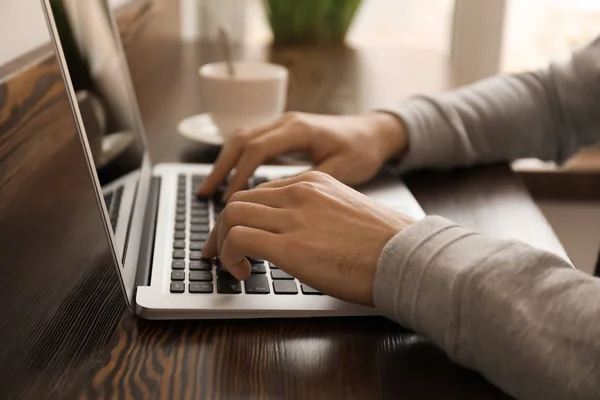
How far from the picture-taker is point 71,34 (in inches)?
26.1

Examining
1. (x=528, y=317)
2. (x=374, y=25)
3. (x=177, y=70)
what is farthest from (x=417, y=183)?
(x=374, y=25)

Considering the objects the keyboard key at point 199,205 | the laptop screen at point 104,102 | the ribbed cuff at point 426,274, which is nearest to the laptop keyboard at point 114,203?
the laptop screen at point 104,102

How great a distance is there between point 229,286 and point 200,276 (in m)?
0.03

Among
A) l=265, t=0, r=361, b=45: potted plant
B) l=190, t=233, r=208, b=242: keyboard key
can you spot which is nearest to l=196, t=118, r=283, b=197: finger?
l=190, t=233, r=208, b=242: keyboard key

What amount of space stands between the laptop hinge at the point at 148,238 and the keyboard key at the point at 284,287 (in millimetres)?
95

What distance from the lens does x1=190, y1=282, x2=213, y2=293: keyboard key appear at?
0.58m

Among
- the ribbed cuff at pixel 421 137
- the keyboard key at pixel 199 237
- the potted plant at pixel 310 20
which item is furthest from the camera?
the potted plant at pixel 310 20

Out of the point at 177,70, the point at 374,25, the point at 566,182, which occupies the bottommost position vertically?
the point at 566,182

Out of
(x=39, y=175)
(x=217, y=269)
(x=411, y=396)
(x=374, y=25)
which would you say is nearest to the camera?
(x=411, y=396)

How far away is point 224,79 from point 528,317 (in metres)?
0.57

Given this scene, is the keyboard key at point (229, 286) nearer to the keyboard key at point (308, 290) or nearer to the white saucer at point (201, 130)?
the keyboard key at point (308, 290)

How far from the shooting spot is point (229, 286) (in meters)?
0.59

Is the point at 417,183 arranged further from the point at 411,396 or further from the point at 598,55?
the point at 411,396

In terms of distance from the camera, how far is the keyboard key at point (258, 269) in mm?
614
